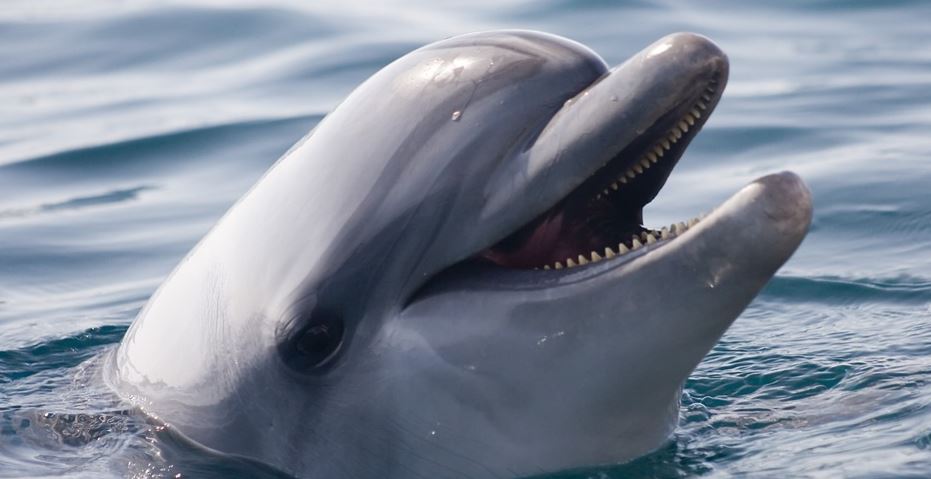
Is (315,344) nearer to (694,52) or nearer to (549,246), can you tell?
(549,246)

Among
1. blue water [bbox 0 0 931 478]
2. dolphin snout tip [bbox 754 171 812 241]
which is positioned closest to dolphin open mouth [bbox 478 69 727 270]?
dolphin snout tip [bbox 754 171 812 241]

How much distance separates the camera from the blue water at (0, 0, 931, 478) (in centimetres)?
676

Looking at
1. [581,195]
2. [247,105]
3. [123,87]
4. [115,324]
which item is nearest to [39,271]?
[115,324]

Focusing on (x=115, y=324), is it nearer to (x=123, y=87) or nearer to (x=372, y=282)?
(x=372, y=282)

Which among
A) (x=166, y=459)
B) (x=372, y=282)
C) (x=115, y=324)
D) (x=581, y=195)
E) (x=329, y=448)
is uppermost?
(x=581, y=195)

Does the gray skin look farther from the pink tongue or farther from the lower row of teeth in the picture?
the pink tongue

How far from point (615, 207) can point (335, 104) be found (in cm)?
955

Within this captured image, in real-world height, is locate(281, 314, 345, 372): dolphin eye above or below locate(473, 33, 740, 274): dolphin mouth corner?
below

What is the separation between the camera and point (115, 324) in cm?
973

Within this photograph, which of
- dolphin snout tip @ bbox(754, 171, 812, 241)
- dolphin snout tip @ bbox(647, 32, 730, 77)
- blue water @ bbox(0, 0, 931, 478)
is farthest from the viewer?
blue water @ bbox(0, 0, 931, 478)

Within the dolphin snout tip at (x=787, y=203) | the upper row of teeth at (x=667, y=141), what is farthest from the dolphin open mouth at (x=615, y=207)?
the dolphin snout tip at (x=787, y=203)

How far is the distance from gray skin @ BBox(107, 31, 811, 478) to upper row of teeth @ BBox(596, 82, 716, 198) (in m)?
0.05

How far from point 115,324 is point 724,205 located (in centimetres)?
552

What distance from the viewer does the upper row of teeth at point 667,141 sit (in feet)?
18.0
